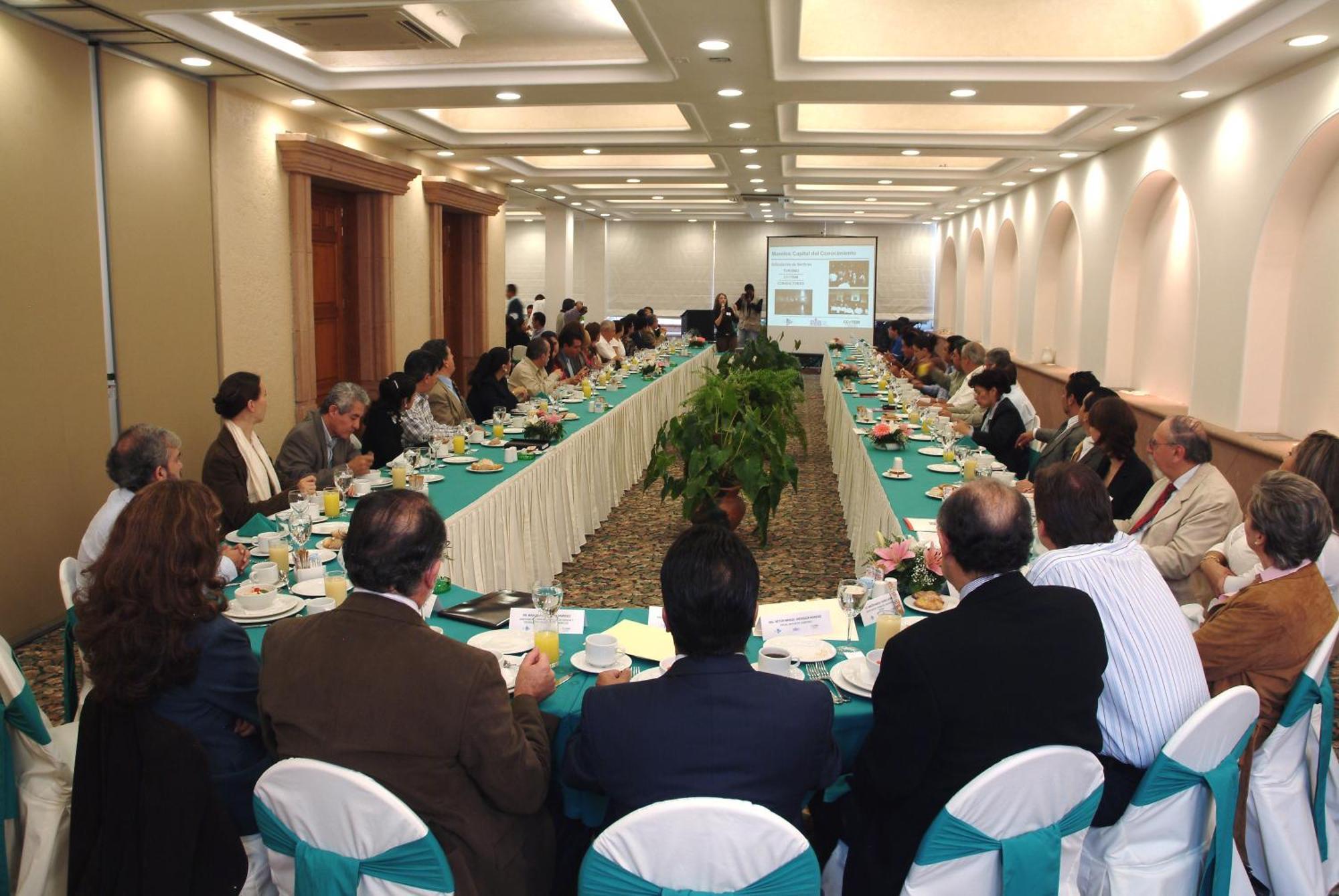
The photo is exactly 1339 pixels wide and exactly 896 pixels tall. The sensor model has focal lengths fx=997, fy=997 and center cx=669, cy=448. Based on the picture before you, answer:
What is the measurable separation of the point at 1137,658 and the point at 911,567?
90 cm

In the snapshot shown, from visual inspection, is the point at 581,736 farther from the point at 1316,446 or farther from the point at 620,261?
the point at 620,261

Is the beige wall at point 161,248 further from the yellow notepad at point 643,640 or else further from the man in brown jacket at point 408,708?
the man in brown jacket at point 408,708

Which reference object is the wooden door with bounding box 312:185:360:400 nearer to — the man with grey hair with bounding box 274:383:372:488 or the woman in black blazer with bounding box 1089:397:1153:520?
the man with grey hair with bounding box 274:383:372:488

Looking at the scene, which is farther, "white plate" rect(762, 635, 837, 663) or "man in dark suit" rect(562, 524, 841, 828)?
"white plate" rect(762, 635, 837, 663)

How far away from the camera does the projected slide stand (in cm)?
1605

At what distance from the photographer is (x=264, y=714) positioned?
5.92 feet

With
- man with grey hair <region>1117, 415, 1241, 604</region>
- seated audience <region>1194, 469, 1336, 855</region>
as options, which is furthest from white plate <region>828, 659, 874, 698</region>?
man with grey hair <region>1117, 415, 1241, 604</region>

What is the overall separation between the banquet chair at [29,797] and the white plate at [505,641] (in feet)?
2.91

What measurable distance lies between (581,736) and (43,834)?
1.23 m

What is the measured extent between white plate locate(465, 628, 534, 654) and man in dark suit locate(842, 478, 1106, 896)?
895 millimetres

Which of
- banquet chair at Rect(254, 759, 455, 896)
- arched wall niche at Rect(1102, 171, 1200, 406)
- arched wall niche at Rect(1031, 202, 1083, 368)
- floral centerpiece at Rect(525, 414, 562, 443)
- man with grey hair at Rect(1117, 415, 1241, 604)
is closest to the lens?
banquet chair at Rect(254, 759, 455, 896)

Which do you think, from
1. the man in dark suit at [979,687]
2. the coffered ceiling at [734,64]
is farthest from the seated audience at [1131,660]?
the coffered ceiling at [734,64]

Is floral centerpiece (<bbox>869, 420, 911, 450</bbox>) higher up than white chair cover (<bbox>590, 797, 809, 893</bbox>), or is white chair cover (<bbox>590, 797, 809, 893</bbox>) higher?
floral centerpiece (<bbox>869, 420, 911, 450</bbox>)

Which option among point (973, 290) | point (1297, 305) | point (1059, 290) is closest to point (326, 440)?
point (1297, 305)
